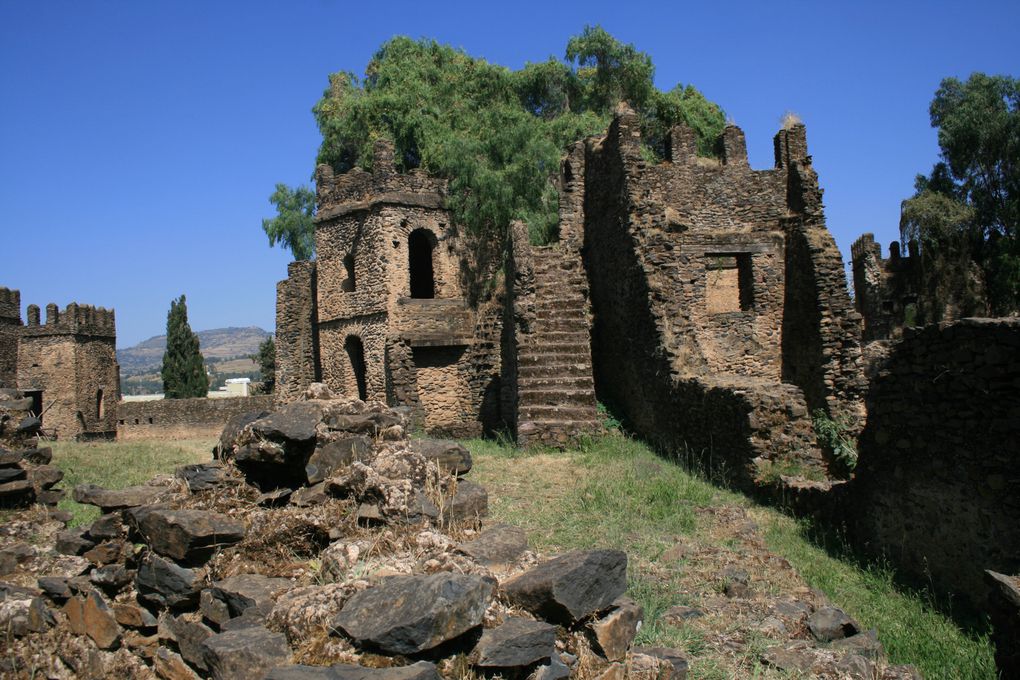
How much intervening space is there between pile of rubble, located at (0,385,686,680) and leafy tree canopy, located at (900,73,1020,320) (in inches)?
1459

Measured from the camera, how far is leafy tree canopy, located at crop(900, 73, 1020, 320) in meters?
35.3

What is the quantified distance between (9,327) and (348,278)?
65.4 feet

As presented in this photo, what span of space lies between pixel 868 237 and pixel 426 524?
106 ft

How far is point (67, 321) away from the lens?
3344 centimetres

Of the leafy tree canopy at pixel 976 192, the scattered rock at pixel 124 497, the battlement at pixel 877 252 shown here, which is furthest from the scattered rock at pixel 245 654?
the leafy tree canopy at pixel 976 192

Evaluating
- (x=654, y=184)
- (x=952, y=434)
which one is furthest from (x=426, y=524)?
(x=654, y=184)

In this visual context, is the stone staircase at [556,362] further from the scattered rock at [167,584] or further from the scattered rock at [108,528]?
the scattered rock at [167,584]

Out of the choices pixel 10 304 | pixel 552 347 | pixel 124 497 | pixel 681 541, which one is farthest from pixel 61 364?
pixel 681 541

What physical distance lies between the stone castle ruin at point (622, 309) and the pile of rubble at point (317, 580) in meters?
5.68

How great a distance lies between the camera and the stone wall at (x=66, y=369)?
3281cm

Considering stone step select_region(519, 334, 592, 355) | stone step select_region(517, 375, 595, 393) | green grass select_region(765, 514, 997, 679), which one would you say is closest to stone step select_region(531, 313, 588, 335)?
stone step select_region(519, 334, 592, 355)

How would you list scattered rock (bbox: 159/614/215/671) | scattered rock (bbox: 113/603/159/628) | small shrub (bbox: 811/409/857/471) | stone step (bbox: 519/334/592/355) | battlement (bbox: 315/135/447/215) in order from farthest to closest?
battlement (bbox: 315/135/447/215) < stone step (bbox: 519/334/592/355) < small shrub (bbox: 811/409/857/471) < scattered rock (bbox: 113/603/159/628) < scattered rock (bbox: 159/614/215/671)

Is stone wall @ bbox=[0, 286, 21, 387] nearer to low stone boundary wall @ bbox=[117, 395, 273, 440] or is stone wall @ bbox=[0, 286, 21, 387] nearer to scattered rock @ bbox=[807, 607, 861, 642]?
low stone boundary wall @ bbox=[117, 395, 273, 440]

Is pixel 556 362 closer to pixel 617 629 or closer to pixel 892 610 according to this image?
pixel 892 610
